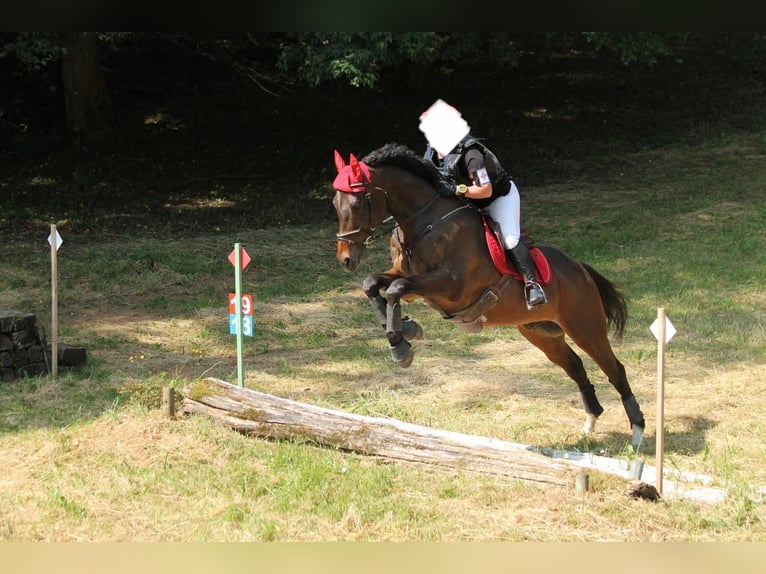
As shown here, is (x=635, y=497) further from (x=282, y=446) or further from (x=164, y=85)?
(x=164, y=85)

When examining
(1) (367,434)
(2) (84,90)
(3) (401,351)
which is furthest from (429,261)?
(2) (84,90)

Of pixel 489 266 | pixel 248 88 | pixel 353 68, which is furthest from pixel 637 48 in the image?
pixel 489 266

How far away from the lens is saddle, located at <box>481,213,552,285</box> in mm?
6355

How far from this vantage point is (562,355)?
281 inches

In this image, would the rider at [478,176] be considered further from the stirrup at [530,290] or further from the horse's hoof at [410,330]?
the horse's hoof at [410,330]

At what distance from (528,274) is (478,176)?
31.6 inches

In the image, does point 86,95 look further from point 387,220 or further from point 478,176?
point 478,176

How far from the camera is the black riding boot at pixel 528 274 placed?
250 inches

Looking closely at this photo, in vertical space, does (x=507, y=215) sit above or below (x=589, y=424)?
above

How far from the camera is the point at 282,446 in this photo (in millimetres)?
6410

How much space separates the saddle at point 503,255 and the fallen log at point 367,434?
1209 mm

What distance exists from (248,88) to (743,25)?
17.6 metres

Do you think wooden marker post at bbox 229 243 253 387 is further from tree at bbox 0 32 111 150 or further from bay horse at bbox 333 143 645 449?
tree at bbox 0 32 111 150

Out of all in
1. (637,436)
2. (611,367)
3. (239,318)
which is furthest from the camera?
(239,318)
